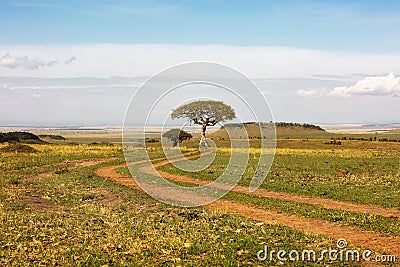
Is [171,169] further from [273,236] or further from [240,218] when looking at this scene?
[273,236]

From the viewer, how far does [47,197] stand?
2275 cm

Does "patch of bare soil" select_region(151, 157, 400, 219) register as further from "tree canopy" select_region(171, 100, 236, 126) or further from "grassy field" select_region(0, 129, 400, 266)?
"tree canopy" select_region(171, 100, 236, 126)

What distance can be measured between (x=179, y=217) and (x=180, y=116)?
67737mm

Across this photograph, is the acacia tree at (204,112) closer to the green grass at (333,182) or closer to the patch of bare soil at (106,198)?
the green grass at (333,182)

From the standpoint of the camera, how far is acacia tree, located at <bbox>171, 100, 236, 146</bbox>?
8312 cm

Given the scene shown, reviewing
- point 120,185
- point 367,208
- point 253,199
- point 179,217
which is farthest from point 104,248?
point 120,185

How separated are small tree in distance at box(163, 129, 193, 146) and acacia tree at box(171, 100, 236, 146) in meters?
3.20

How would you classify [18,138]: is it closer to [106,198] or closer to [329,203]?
[106,198]

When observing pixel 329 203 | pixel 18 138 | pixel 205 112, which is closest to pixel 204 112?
pixel 205 112

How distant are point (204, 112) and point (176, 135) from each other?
22.0ft

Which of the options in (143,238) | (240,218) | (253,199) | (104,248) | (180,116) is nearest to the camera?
(104,248)

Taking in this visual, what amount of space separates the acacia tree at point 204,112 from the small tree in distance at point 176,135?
320cm

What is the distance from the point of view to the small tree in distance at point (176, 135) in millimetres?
81000

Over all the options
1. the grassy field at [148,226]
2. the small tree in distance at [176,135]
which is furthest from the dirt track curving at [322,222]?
the small tree in distance at [176,135]
